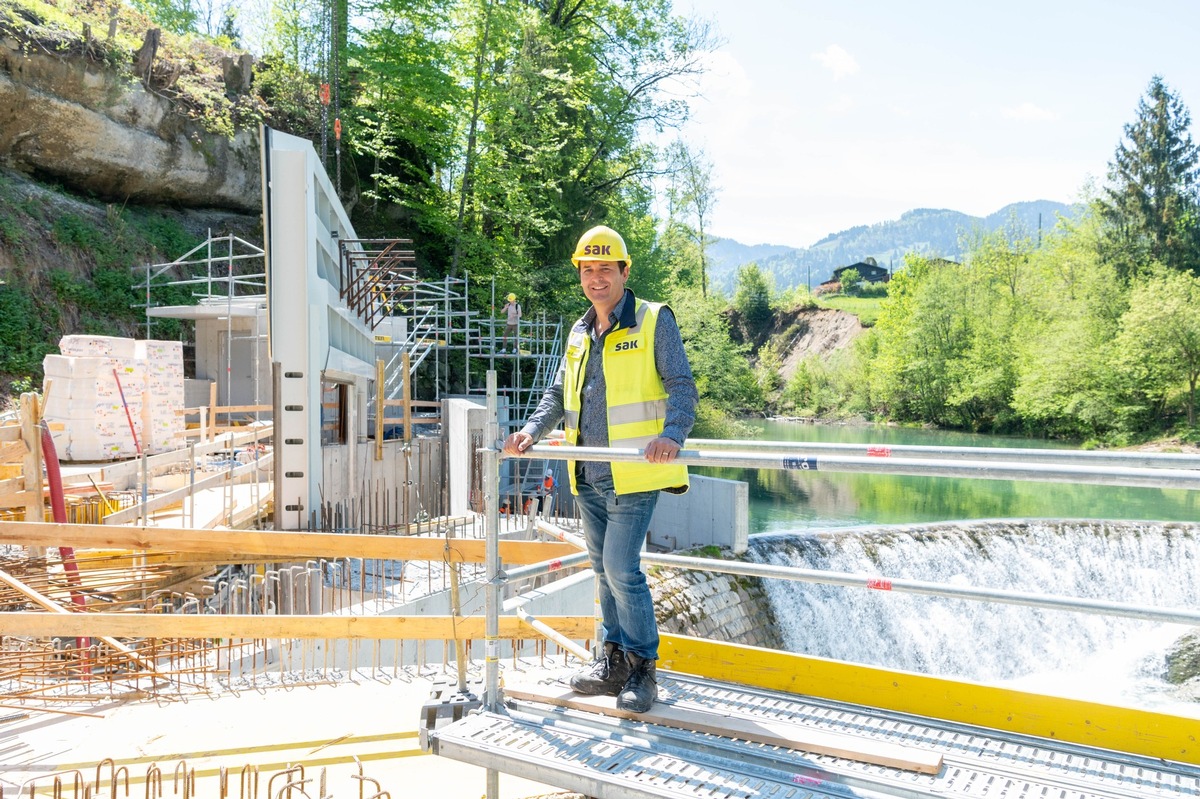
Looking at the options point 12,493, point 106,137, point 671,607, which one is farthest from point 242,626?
point 106,137

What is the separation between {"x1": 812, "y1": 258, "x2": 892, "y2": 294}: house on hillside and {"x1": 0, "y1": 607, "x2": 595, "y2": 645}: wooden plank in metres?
105

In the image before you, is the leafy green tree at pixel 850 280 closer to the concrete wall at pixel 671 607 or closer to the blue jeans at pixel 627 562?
the concrete wall at pixel 671 607

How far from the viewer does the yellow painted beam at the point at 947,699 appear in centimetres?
295

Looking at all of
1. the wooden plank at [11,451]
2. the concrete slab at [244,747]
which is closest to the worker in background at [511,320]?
the wooden plank at [11,451]

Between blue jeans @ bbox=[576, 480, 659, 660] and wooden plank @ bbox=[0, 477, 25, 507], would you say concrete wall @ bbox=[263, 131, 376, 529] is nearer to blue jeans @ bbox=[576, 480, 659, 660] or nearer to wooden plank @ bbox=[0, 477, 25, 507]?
wooden plank @ bbox=[0, 477, 25, 507]

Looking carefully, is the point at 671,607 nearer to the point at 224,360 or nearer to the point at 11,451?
the point at 11,451

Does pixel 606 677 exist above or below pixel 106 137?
below

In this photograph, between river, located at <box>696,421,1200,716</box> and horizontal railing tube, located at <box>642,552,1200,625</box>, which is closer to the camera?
horizontal railing tube, located at <box>642,552,1200,625</box>

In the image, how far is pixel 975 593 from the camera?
2998 millimetres

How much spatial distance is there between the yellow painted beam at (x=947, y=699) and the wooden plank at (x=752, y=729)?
53 centimetres

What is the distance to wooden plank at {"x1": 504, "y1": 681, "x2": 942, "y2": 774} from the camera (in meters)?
2.78

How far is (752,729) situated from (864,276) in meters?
117

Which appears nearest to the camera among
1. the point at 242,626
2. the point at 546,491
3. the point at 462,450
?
the point at 242,626

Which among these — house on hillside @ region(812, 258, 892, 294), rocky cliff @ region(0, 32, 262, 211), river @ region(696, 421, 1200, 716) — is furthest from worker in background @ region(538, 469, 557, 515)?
house on hillside @ region(812, 258, 892, 294)
